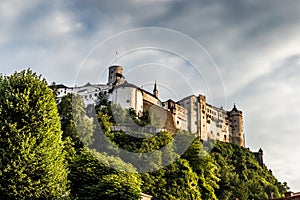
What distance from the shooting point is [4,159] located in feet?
84.9

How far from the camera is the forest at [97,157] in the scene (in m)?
26.6

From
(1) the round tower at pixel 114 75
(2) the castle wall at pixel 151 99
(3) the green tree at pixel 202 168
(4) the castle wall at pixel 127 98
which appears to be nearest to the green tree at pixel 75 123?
(4) the castle wall at pixel 127 98

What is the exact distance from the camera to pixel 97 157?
159 ft

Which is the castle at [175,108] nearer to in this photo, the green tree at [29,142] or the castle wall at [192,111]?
the castle wall at [192,111]

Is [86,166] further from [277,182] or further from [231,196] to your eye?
[277,182]

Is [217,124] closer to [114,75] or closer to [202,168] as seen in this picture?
[114,75]

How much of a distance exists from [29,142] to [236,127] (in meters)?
99.8

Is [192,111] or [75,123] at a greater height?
[192,111]

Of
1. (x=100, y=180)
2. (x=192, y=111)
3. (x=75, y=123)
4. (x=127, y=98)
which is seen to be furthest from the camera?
(x=192, y=111)

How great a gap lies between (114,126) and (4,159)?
154ft

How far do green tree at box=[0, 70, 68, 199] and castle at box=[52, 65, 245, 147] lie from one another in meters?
54.6

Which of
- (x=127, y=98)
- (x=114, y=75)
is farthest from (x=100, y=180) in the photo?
(x=114, y=75)

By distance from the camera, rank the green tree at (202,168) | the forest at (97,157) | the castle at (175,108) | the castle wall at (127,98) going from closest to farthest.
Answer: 1. the forest at (97,157)
2. the green tree at (202,168)
3. the castle wall at (127,98)
4. the castle at (175,108)

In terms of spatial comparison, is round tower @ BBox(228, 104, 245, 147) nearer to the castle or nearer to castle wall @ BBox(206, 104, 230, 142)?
the castle
